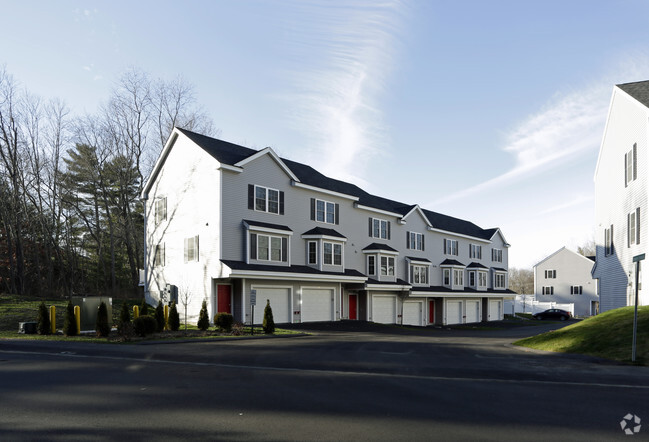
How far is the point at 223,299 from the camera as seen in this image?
32.1 metres

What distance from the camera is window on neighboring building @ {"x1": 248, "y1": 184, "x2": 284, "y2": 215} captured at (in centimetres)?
3347

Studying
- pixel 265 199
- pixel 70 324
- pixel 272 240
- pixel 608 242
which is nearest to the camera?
pixel 70 324

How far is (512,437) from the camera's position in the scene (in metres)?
7.23

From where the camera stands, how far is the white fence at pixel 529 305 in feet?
243

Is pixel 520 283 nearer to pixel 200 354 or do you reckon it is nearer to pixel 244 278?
pixel 244 278

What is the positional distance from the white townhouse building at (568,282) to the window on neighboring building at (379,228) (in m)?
44.9

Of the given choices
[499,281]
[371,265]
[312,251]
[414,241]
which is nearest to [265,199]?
[312,251]

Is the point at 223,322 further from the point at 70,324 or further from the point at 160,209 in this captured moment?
the point at 160,209

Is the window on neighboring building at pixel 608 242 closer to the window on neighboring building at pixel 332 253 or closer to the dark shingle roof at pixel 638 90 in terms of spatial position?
the dark shingle roof at pixel 638 90

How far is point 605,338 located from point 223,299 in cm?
2088

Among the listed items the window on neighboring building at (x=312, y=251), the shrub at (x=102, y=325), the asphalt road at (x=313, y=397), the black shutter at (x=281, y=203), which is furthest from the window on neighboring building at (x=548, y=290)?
the shrub at (x=102, y=325)

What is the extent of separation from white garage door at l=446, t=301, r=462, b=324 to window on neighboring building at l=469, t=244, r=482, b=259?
6877 millimetres

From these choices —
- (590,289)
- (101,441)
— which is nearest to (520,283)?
(590,289)

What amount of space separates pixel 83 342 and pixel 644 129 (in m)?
26.6
